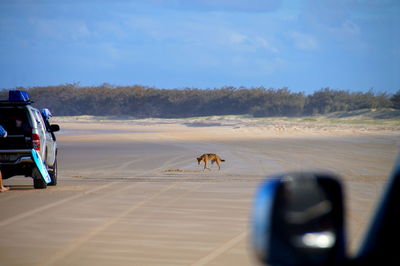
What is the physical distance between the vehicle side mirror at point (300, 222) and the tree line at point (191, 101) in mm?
62581

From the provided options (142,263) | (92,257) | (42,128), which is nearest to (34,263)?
(92,257)

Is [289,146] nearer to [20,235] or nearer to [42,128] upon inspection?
[42,128]

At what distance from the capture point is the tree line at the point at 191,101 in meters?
72.1

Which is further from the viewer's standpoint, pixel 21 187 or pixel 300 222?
pixel 21 187

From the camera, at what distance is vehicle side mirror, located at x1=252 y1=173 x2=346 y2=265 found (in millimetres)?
1613

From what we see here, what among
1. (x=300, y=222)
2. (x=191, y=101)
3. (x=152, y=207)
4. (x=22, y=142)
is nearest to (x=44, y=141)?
(x=22, y=142)

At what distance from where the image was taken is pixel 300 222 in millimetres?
1664

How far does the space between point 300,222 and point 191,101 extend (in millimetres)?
91642

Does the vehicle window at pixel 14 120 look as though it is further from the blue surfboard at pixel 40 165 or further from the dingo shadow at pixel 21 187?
the dingo shadow at pixel 21 187

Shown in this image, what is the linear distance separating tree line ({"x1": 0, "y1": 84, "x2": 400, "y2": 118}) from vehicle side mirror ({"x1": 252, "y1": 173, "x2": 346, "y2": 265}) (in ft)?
205

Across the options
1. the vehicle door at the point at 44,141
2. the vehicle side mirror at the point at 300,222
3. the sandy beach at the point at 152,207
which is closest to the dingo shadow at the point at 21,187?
the sandy beach at the point at 152,207

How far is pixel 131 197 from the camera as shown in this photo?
12.7 m

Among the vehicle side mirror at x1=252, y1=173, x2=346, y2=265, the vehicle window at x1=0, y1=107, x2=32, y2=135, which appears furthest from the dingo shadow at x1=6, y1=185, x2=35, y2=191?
the vehicle side mirror at x1=252, y1=173, x2=346, y2=265

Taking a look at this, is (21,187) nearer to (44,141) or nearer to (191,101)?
(44,141)
